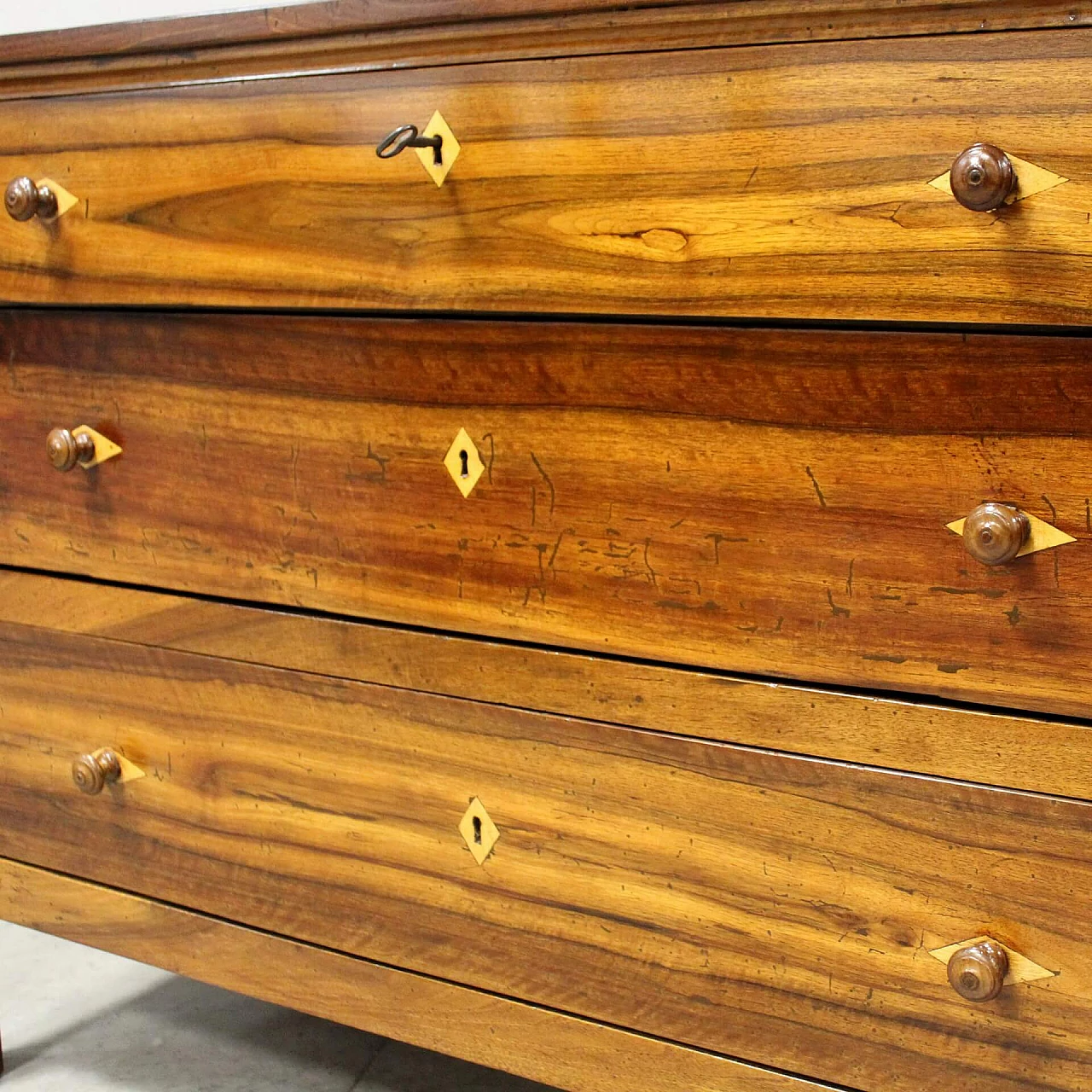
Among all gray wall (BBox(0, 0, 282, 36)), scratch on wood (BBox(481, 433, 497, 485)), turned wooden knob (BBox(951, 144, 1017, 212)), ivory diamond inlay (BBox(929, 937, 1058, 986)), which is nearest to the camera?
turned wooden knob (BBox(951, 144, 1017, 212))

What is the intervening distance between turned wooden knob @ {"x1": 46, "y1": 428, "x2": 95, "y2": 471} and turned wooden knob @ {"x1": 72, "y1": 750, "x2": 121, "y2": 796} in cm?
26

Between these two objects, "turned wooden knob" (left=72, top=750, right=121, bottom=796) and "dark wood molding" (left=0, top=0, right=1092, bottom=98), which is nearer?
"dark wood molding" (left=0, top=0, right=1092, bottom=98)

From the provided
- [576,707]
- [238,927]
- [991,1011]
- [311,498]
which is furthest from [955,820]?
[238,927]

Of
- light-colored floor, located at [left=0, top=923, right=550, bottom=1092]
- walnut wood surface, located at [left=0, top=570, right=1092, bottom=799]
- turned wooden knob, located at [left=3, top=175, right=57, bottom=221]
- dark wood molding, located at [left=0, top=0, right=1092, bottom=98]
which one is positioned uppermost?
dark wood molding, located at [left=0, top=0, right=1092, bottom=98]

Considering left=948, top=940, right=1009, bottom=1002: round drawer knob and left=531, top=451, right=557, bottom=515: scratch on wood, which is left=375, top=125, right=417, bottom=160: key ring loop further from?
left=948, top=940, right=1009, bottom=1002: round drawer knob

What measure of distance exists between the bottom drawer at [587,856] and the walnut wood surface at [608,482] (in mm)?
82

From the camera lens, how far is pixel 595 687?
0.92 m

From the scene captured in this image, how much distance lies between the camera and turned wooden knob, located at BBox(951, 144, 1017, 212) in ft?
2.32

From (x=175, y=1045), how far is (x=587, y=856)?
732mm

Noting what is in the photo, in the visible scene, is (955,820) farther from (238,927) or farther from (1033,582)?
(238,927)

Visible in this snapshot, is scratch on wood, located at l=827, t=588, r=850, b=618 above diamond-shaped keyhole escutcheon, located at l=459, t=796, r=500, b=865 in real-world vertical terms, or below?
above

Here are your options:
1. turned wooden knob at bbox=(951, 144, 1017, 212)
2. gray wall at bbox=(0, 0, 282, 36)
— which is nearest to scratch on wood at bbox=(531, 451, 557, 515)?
turned wooden knob at bbox=(951, 144, 1017, 212)

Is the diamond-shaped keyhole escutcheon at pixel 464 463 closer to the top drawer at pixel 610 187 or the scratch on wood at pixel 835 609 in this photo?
the top drawer at pixel 610 187

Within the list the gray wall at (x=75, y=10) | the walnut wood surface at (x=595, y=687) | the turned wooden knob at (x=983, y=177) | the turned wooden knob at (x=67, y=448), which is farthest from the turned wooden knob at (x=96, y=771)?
the gray wall at (x=75, y=10)
